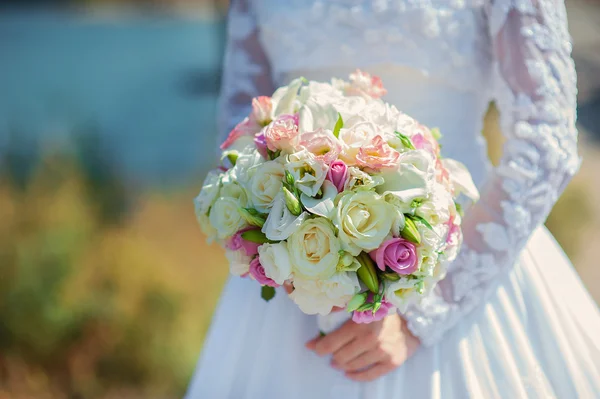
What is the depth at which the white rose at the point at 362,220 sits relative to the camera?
917mm

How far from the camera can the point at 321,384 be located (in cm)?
129

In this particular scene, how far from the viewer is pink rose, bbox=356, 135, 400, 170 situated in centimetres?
94

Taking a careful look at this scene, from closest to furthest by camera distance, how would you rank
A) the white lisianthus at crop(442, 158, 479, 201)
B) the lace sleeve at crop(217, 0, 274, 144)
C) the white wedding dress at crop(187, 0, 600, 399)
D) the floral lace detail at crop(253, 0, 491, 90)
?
the white lisianthus at crop(442, 158, 479, 201) < the white wedding dress at crop(187, 0, 600, 399) < the floral lace detail at crop(253, 0, 491, 90) < the lace sleeve at crop(217, 0, 274, 144)

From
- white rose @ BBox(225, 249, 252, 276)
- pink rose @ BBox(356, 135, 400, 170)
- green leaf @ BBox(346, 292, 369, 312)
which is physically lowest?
white rose @ BBox(225, 249, 252, 276)

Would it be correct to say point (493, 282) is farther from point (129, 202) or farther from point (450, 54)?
point (129, 202)

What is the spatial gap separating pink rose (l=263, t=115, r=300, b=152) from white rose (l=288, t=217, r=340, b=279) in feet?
0.47

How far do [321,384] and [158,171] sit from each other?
4.77 metres

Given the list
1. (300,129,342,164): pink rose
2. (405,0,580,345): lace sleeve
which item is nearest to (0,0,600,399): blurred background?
(405,0,580,345): lace sleeve

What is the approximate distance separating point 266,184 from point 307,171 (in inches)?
3.0

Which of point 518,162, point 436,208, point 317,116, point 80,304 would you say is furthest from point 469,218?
point 80,304

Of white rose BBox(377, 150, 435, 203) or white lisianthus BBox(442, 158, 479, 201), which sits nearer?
white rose BBox(377, 150, 435, 203)

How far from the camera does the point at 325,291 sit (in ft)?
3.17

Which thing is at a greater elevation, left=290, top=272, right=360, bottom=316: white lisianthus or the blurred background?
left=290, top=272, right=360, bottom=316: white lisianthus

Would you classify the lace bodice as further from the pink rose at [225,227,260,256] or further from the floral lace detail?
the pink rose at [225,227,260,256]
